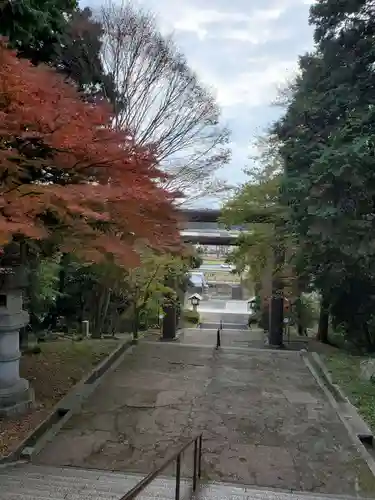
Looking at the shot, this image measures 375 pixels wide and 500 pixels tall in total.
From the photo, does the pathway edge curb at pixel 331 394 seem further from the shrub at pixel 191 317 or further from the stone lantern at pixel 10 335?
the shrub at pixel 191 317

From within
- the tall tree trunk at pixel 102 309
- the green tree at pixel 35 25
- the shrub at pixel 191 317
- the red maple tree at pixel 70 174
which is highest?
the green tree at pixel 35 25

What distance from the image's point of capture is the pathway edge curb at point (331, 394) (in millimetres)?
6039

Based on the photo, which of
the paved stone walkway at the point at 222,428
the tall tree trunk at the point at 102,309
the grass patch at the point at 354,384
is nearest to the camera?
the paved stone walkway at the point at 222,428

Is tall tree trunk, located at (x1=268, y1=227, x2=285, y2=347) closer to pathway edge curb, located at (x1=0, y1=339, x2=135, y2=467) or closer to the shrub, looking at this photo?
pathway edge curb, located at (x1=0, y1=339, x2=135, y2=467)

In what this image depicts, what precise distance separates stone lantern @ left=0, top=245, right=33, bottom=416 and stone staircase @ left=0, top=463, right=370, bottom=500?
4.63 ft

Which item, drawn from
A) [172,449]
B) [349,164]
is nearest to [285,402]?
[172,449]

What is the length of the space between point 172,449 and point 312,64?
969cm

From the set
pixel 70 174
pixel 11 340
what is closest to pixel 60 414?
pixel 11 340

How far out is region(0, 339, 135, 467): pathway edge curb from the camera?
5633mm

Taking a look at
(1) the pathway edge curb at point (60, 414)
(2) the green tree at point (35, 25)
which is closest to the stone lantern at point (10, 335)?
(1) the pathway edge curb at point (60, 414)

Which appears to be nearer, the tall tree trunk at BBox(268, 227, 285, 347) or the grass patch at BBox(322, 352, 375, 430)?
the grass patch at BBox(322, 352, 375, 430)

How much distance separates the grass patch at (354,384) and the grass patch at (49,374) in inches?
194

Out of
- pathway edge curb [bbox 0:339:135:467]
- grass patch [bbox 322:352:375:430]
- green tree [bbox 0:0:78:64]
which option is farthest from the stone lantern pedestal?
grass patch [bbox 322:352:375:430]

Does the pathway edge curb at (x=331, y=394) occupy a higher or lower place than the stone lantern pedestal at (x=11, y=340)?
lower
